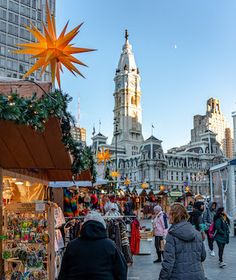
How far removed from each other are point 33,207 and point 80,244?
4.17 m

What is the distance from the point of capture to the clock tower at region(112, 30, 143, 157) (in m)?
147

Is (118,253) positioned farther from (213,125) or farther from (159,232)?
(213,125)

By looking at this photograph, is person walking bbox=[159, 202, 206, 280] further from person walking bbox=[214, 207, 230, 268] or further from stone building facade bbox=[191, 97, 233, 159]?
stone building facade bbox=[191, 97, 233, 159]

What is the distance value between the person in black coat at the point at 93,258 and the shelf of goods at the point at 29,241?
12.3 feet

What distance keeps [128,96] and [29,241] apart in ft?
479

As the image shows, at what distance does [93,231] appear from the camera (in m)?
3.72

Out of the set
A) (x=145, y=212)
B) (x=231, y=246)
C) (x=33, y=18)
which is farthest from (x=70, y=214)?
(x=33, y=18)

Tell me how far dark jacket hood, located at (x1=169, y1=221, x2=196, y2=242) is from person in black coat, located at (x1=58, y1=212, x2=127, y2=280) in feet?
4.72

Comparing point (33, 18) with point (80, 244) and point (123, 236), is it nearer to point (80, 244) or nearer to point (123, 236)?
point (123, 236)

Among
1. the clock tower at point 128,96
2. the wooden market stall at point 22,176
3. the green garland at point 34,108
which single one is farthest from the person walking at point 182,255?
the clock tower at point 128,96

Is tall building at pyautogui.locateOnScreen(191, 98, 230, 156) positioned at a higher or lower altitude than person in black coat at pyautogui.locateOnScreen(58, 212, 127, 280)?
higher

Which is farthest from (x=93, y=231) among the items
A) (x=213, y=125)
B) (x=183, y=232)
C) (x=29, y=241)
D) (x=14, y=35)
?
(x=213, y=125)

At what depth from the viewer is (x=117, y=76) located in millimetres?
156250

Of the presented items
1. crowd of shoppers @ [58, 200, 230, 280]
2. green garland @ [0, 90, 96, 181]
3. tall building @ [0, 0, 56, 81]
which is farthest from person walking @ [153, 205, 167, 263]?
tall building @ [0, 0, 56, 81]
